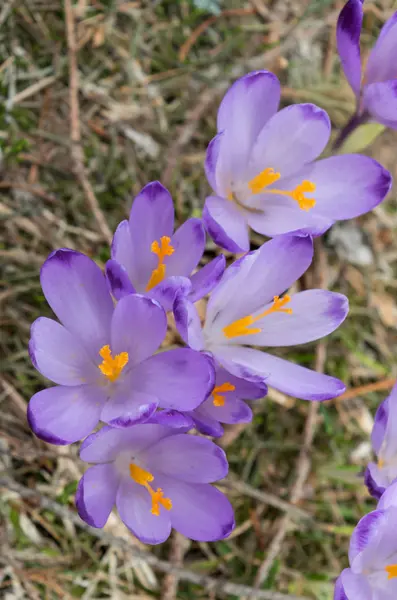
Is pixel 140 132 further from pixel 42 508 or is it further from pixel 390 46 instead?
pixel 42 508

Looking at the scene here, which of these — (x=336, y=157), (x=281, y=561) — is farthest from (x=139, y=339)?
(x=281, y=561)

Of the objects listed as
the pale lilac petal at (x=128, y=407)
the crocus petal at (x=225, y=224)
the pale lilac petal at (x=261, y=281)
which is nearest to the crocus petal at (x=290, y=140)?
the crocus petal at (x=225, y=224)

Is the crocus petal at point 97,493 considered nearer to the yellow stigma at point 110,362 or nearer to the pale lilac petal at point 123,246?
the yellow stigma at point 110,362

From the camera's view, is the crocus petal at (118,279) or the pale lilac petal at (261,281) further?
the pale lilac petal at (261,281)

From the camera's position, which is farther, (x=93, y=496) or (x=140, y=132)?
(x=140, y=132)

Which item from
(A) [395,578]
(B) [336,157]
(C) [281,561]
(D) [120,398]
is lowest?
(C) [281,561]

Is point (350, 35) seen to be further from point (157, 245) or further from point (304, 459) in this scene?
point (304, 459)

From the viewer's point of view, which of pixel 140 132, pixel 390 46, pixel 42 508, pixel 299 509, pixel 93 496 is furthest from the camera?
pixel 140 132
